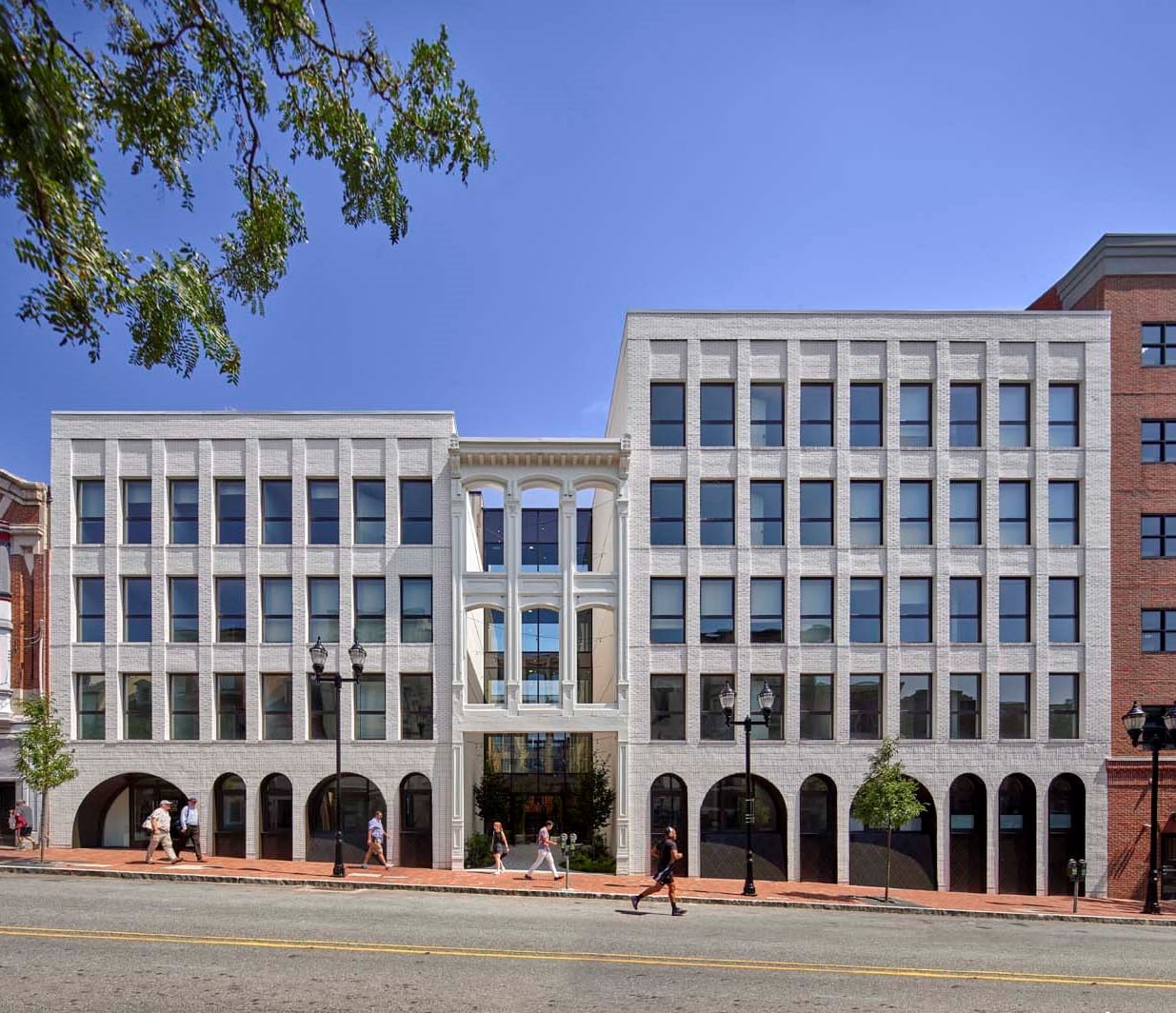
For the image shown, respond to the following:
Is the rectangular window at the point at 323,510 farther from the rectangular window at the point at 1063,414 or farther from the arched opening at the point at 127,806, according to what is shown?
the rectangular window at the point at 1063,414

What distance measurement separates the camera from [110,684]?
26844 millimetres

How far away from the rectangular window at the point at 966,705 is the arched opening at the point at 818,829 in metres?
4.13

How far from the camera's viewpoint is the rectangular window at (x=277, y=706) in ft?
88.5

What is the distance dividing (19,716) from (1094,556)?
32.1 m

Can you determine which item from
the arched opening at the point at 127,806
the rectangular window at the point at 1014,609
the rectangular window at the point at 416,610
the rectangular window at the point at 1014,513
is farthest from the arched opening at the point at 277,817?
the rectangular window at the point at 1014,513

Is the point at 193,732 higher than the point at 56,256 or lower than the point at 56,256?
lower

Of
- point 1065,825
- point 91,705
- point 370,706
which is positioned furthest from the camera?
point 91,705

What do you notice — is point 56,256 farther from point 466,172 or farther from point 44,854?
point 44,854

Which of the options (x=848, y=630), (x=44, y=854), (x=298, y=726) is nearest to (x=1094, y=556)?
(x=848, y=630)

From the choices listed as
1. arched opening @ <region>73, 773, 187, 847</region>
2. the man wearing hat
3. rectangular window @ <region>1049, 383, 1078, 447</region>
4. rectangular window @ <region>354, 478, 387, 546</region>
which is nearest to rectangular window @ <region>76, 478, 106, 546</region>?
arched opening @ <region>73, 773, 187, 847</region>

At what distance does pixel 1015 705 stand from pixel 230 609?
77.2 ft

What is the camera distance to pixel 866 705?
88.4 feet

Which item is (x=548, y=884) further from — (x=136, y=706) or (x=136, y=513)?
(x=136, y=513)

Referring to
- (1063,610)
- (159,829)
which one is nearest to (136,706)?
(159,829)
